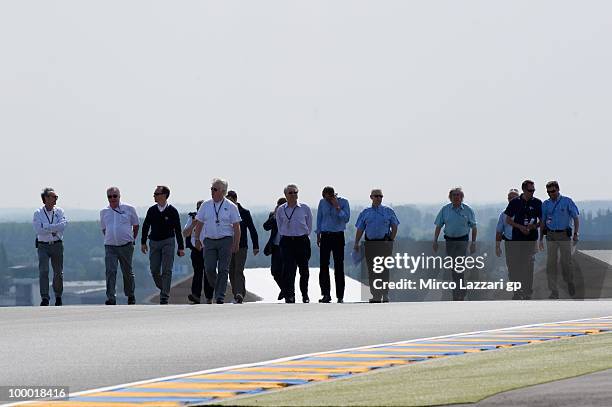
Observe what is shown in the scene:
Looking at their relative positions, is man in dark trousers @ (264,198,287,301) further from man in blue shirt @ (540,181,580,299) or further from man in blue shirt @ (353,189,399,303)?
man in blue shirt @ (540,181,580,299)

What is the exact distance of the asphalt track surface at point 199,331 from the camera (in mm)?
14844

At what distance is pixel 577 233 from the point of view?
1091 inches

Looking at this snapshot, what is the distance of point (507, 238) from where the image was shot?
28.4 m

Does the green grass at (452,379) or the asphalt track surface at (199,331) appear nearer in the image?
the green grass at (452,379)

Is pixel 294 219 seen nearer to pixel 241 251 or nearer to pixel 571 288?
pixel 241 251

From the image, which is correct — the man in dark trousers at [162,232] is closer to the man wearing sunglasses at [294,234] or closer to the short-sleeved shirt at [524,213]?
the man wearing sunglasses at [294,234]

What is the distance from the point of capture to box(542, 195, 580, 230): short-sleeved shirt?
90.5 ft

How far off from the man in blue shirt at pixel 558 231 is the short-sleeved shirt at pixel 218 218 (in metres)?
4.96

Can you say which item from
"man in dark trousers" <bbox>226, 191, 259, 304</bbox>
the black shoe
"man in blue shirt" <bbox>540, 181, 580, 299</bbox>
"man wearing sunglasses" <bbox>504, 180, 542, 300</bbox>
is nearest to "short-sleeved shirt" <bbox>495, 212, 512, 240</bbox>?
"man wearing sunglasses" <bbox>504, 180, 542, 300</bbox>

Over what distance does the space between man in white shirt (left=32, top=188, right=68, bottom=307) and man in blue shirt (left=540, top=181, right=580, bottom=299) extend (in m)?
7.26

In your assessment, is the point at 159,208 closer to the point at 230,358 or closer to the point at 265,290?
the point at 265,290

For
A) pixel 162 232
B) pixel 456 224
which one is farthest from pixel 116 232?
pixel 456 224

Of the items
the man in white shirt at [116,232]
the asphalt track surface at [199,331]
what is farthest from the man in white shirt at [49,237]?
the asphalt track surface at [199,331]

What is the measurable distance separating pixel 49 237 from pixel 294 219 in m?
3.67
